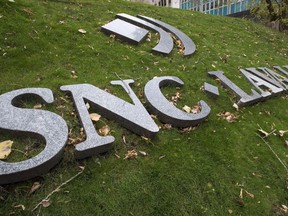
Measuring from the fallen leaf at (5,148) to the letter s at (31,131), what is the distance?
0.50 feet

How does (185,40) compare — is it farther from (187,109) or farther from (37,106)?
(37,106)

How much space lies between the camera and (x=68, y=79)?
4.74m

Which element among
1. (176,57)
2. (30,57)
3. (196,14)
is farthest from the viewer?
(196,14)

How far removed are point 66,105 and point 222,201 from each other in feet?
7.90

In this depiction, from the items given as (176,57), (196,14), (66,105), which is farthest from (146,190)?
(196,14)

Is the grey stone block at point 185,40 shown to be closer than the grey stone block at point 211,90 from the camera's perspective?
No

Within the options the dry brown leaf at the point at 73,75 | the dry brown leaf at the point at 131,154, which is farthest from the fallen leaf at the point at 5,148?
the dry brown leaf at the point at 73,75

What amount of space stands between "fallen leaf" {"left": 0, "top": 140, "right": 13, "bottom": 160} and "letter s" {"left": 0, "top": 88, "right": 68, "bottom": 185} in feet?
0.50

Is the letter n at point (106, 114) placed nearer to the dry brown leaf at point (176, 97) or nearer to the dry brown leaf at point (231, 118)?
the dry brown leaf at point (176, 97)

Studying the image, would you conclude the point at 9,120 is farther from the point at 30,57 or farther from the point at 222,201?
the point at 222,201

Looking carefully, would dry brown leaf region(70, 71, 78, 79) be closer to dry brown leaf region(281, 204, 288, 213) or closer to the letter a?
the letter a

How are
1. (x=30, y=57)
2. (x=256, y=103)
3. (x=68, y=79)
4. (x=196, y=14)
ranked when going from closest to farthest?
1. (x=68, y=79)
2. (x=30, y=57)
3. (x=256, y=103)
4. (x=196, y=14)

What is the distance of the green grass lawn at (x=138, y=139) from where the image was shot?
3135 mm

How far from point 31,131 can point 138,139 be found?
1.34 meters
